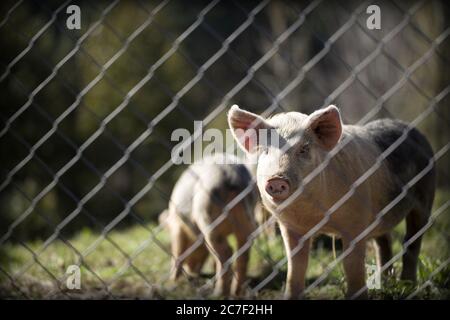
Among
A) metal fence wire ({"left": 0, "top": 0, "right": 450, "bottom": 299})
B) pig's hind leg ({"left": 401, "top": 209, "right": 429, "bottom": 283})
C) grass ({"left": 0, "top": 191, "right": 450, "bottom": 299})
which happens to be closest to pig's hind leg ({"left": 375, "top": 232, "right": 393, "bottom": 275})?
grass ({"left": 0, "top": 191, "right": 450, "bottom": 299})

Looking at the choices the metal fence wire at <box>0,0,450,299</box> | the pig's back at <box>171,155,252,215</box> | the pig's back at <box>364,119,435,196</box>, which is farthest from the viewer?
the metal fence wire at <box>0,0,450,299</box>

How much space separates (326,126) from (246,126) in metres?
0.35

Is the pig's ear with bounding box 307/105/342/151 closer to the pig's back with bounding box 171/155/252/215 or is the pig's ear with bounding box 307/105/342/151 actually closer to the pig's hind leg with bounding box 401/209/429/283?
the pig's hind leg with bounding box 401/209/429/283

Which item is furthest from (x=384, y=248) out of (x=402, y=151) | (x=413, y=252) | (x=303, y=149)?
(x=303, y=149)

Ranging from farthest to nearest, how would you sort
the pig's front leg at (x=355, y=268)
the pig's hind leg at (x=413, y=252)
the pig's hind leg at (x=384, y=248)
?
the pig's hind leg at (x=384, y=248) → the pig's hind leg at (x=413, y=252) → the pig's front leg at (x=355, y=268)

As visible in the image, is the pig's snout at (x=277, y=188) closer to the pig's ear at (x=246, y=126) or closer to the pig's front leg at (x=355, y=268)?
the pig's ear at (x=246, y=126)

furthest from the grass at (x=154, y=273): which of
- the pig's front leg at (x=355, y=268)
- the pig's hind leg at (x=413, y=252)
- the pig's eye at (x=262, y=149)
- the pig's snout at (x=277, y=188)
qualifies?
the pig's eye at (x=262, y=149)

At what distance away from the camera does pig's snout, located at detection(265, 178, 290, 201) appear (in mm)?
2654

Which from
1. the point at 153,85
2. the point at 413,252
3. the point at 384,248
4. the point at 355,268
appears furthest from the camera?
the point at 153,85

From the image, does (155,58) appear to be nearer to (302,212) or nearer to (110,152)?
(110,152)

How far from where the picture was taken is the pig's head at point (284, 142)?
8.85ft

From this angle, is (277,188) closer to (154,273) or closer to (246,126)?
(246,126)

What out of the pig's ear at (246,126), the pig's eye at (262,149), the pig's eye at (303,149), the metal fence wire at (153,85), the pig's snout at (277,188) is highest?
the metal fence wire at (153,85)

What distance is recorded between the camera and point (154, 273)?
4.61 meters
